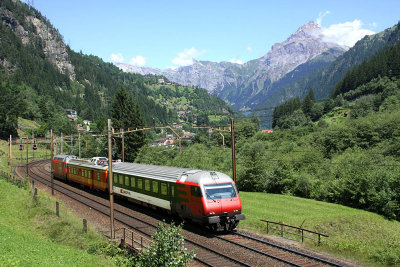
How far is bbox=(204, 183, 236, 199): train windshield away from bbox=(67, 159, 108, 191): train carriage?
1780 centimetres

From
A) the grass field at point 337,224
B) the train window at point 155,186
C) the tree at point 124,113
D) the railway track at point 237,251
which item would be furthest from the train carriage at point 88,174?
the tree at point 124,113

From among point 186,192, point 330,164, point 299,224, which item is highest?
point 186,192

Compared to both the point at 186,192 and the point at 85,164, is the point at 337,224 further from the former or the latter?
the point at 85,164

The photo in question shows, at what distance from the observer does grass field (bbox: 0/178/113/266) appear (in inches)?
599

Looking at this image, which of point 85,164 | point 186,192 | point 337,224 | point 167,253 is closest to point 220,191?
point 186,192

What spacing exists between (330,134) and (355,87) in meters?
100

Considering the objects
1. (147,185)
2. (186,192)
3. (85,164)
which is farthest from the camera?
(85,164)

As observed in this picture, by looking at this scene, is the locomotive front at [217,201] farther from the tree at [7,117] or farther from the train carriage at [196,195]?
the tree at [7,117]

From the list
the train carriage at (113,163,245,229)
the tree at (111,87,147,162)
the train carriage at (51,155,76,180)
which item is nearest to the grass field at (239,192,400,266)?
the train carriage at (113,163,245,229)

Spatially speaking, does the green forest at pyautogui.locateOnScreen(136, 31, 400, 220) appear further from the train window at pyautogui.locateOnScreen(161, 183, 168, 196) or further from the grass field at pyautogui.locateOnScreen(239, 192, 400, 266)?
the train window at pyautogui.locateOnScreen(161, 183, 168, 196)

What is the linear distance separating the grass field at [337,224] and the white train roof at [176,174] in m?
4.36

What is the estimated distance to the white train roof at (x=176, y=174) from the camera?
22.0m

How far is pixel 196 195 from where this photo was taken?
21406mm

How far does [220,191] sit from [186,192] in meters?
2.37
